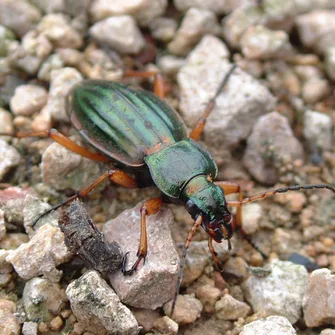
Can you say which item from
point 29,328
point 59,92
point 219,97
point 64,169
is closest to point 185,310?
point 29,328

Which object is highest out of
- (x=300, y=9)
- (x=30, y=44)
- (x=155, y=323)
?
(x=30, y=44)

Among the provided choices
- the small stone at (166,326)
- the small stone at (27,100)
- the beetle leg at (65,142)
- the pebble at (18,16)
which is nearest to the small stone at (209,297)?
the small stone at (166,326)

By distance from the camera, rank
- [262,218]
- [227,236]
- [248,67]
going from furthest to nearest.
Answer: [248,67], [262,218], [227,236]

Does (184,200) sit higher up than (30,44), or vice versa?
(30,44)

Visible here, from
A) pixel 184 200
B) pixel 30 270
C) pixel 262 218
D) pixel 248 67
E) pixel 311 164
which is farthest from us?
pixel 248 67

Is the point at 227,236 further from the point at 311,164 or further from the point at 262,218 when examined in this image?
the point at 311,164

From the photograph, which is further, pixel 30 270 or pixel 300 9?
pixel 300 9

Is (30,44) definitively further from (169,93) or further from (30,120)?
(169,93)

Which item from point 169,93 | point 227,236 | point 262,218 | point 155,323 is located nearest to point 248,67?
point 169,93

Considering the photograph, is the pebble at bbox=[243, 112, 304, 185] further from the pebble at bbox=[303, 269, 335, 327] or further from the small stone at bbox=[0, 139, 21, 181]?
the small stone at bbox=[0, 139, 21, 181]
